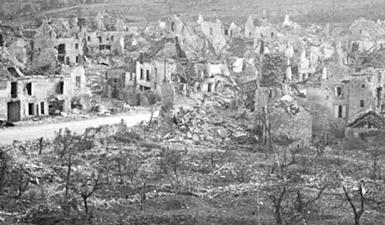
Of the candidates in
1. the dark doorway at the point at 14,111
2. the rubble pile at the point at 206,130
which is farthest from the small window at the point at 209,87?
the dark doorway at the point at 14,111

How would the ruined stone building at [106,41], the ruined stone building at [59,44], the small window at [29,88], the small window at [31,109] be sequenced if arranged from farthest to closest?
the ruined stone building at [106,41] < the ruined stone building at [59,44] < the small window at [31,109] < the small window at [29,88]

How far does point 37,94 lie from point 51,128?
21.7 ft

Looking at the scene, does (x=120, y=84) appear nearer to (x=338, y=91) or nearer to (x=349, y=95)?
(x=338, y=91)

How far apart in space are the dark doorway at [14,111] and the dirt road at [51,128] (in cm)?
330

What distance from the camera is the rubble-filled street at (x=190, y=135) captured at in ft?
132

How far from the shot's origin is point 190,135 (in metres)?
58.0

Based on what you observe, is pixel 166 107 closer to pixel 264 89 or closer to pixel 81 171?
pixel 264 89

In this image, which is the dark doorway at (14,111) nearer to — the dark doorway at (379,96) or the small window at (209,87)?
the small window at (209,87)

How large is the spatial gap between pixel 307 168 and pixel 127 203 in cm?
1456

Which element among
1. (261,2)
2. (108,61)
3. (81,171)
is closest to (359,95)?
(81,171)

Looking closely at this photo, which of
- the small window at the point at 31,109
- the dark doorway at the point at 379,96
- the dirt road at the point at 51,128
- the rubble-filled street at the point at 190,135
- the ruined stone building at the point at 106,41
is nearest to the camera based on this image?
the rubble-filled street at the point at 190,135

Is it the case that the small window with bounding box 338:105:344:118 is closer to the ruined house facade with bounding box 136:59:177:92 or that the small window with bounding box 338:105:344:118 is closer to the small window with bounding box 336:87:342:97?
the small window with bounding box 336:87:342:97

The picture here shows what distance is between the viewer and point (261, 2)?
163250 millimetres

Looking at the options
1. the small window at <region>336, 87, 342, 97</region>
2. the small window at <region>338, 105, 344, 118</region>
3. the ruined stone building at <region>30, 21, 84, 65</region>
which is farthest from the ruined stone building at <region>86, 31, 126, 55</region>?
the small window at <region>338, 105, 344, 118</region>
